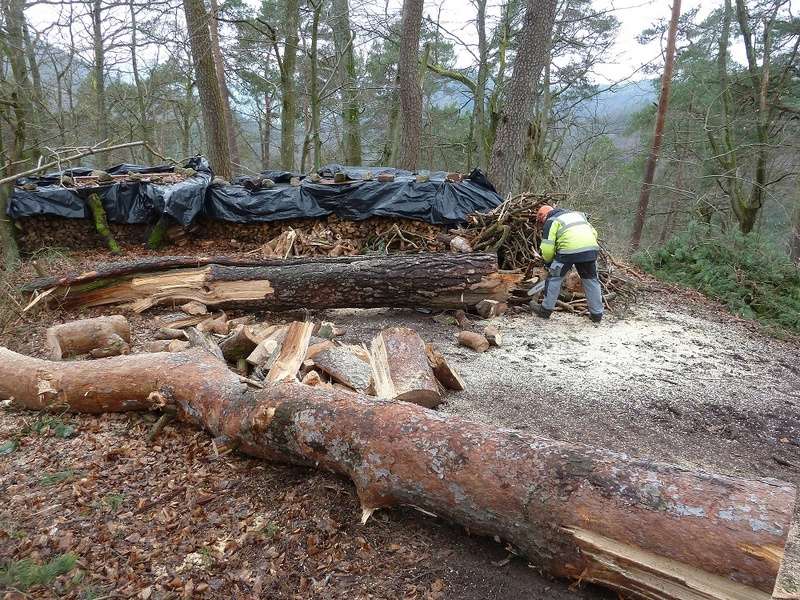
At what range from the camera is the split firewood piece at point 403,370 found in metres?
2.90

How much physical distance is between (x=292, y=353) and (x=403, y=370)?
0.83m

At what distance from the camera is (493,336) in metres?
4.34

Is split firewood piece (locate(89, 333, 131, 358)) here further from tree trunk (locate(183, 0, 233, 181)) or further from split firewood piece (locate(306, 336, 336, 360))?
tree trunk (locate(183, 0, 233, 181))

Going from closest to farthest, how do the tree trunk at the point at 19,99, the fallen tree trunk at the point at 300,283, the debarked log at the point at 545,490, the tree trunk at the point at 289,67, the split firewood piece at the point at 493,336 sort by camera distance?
1. the debarked log at the point at 545,490
2. the split firewood piece at the point at 493,336
3. the fallen tree trunk at the point at 300,283
4. the tree trunk at the point at 19,99
5. the tree trunk at the point at 289,67

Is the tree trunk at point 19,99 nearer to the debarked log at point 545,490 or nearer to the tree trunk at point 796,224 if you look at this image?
the debarked log at point 545,490

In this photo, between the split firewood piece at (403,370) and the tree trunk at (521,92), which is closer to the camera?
the split firewood piece at (403,370)

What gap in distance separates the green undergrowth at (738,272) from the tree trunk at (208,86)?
28.6 ft

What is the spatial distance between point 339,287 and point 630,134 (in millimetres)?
15531

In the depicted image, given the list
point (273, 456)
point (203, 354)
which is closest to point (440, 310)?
point (203, 354)

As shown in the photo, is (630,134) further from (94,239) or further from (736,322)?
(94,239)

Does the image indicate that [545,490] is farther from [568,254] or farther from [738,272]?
[738,272]

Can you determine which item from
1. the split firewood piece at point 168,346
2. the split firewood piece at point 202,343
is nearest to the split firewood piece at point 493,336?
the split firewood piece at point 202,343

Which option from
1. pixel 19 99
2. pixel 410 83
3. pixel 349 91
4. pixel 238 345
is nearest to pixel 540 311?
pixel 238 345

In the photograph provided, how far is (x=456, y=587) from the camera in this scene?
1.61 meters
